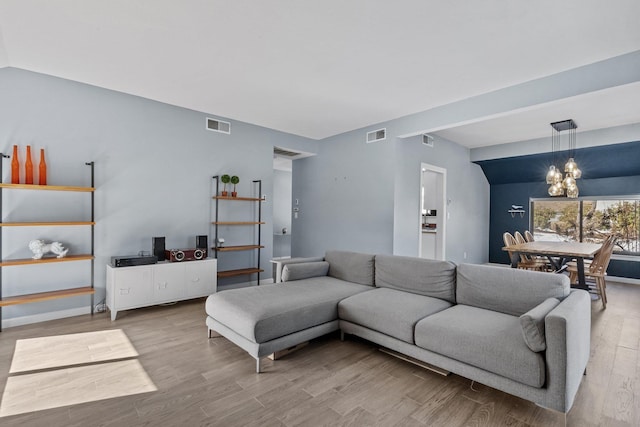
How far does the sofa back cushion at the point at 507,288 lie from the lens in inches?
94.0

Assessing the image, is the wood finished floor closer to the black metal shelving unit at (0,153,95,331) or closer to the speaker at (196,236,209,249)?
the black metal shelving unit at (0,153,95,331)

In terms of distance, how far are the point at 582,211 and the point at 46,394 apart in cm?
909

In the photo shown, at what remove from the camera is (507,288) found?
256 cm

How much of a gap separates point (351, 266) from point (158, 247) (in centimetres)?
251

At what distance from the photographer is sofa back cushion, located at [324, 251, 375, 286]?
11.7 ft

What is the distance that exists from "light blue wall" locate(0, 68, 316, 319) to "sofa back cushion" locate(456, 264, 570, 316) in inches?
139

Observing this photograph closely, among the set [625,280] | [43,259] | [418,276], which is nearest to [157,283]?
[43,259]

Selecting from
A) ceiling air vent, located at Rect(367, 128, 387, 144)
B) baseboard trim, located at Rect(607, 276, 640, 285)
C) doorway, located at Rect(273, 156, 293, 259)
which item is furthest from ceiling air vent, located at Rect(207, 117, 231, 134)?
baseboard trim, located at Rect(607, 276, 640, 285)

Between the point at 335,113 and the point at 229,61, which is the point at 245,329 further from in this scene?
the point at 335,113

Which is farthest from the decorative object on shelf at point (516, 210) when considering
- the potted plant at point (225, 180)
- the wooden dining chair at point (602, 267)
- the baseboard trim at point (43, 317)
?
Result: the baseboard trim at point (43, 317)

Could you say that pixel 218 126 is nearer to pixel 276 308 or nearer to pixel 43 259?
pixel 43 259

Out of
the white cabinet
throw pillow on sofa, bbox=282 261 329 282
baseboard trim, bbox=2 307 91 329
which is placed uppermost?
throw pillow on sofa, bbox=282 261 329 282

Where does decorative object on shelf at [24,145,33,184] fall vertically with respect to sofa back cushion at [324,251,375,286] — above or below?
above

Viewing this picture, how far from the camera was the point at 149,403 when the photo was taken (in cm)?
203
